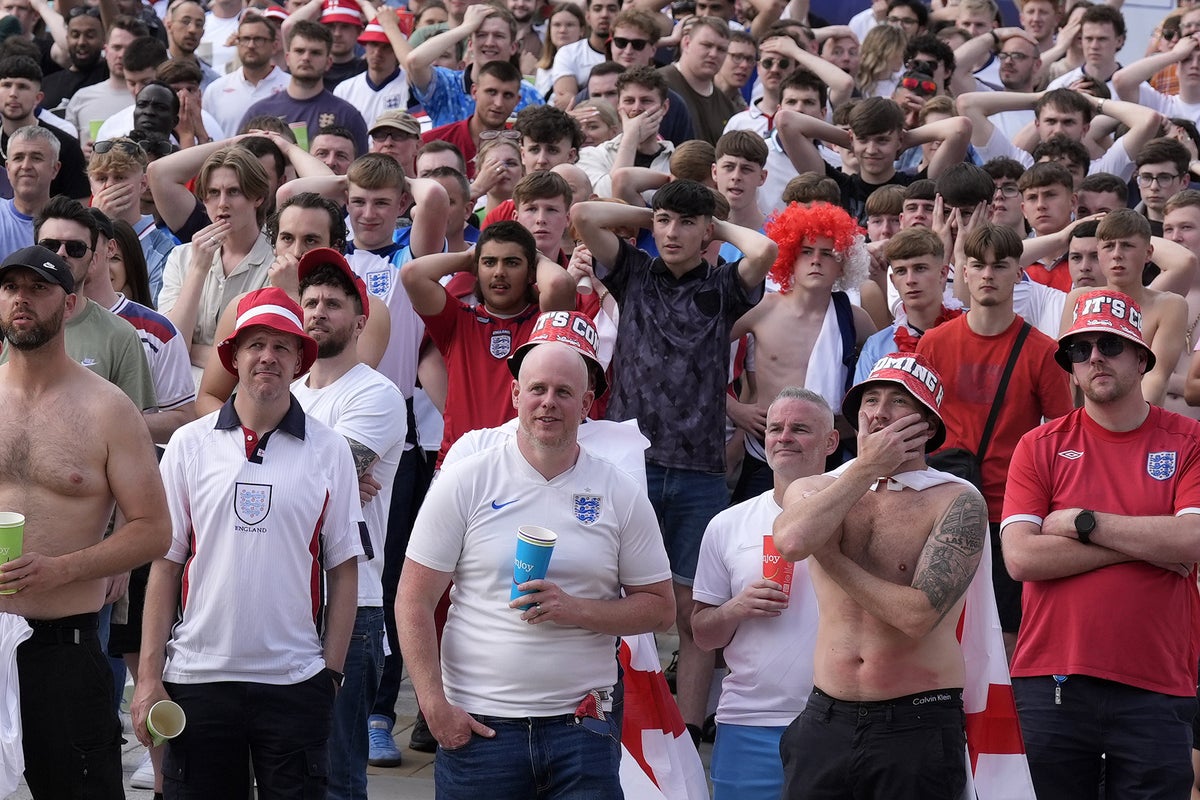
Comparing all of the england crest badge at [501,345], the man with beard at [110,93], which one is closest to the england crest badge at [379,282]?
the england crest badge at [501,345]

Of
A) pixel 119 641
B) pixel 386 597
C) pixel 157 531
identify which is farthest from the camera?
pixel 386 597

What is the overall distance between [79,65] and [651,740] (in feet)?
30.4

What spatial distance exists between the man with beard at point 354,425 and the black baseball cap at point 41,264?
106 centimetres

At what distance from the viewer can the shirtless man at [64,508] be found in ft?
16.8

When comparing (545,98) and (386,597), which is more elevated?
(545,98)

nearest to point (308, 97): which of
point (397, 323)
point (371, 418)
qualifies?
point (397, 323)

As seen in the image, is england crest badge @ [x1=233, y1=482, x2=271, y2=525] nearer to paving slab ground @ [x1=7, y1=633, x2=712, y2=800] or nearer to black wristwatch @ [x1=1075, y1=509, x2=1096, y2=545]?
paving slab ground @ [x1=7, y1=633, x2=712, y2=800]

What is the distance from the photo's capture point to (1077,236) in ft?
26.5

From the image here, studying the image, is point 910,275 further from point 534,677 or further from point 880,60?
point 880,60

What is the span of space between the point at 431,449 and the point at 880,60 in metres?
5.93

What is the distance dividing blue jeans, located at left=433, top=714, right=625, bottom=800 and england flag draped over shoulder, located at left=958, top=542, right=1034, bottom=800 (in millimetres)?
1307

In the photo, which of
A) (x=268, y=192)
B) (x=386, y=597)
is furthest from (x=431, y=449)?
(x=268, y=192)

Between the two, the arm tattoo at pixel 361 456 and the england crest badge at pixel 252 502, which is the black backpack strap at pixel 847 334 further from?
the england crest badge at pixel 252 502

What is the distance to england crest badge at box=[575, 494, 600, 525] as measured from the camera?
16.1 feet
